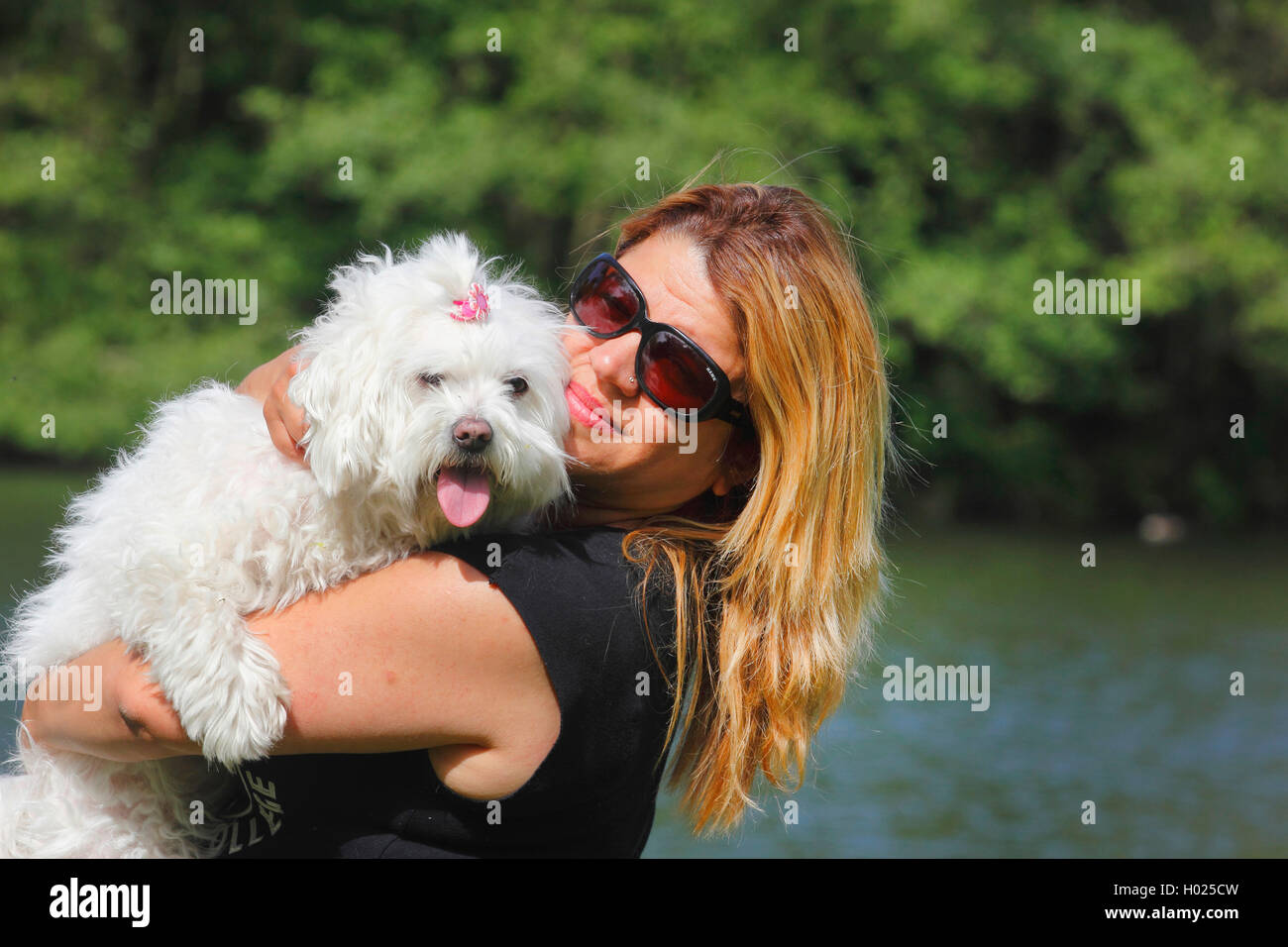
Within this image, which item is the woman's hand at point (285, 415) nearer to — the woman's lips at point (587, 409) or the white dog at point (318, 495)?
the white dog at point (318, 495)

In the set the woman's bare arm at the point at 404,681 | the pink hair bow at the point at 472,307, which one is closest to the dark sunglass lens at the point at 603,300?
the pink hair bow at the point at 472,307

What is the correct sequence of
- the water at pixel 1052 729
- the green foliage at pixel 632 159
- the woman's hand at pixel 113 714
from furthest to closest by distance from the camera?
the green foliage at pixel 632 159, the water at pixel 1052 729, the woman's hand at pixel 113 714

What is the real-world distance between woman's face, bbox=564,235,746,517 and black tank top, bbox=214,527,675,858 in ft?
1.04

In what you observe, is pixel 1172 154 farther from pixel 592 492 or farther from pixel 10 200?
pixel 592 492

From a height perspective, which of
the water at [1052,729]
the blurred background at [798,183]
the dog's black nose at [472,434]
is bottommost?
the water at [1052,729]

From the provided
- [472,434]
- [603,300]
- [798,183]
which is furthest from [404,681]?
[798,183]

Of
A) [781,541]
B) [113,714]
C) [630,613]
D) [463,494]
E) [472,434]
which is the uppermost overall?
[472,434]

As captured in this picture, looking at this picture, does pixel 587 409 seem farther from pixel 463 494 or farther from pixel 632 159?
pixel 632 159

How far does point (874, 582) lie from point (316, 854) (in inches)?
46.7

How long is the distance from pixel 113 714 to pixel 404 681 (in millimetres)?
543

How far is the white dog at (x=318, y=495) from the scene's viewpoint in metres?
2.51

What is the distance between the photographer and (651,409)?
265cm

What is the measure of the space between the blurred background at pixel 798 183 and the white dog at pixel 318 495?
14.3 meters

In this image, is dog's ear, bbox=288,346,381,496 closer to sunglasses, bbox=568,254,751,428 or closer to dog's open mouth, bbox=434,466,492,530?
dog's open mouth, bbox=434,466,492,530
